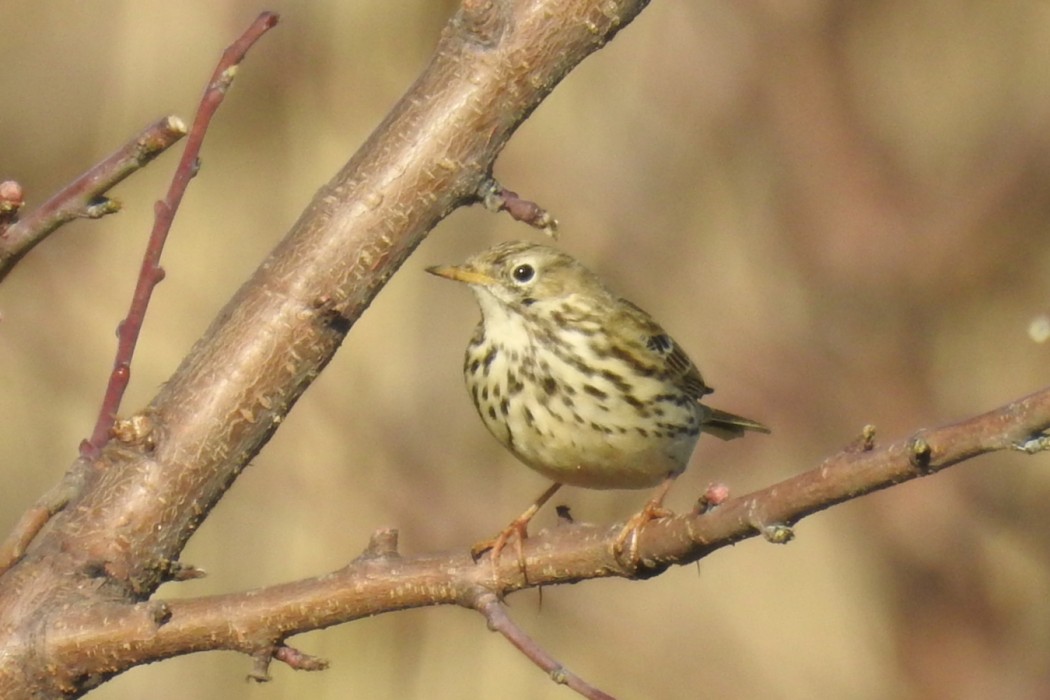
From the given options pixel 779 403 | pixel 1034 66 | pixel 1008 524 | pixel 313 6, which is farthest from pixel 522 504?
pixel 1034 66

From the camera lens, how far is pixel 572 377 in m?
4.69

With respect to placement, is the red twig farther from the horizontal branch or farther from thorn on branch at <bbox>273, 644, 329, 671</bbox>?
thorn on branch at <bbox>273, 644, 329, 671</bbox>

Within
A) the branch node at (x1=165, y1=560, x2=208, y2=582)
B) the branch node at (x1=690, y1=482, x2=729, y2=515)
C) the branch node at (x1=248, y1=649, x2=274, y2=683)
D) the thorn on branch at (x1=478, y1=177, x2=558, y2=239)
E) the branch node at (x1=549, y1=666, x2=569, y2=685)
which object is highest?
the thorn on branch at (x1=478, y1=177, x2=558, y2=239)

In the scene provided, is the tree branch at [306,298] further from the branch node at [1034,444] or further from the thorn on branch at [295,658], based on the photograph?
the branch node at [1034,444]

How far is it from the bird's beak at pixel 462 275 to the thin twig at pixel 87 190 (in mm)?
2347

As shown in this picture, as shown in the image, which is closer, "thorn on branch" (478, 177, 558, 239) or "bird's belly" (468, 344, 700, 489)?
"thorn on branch" (478, 177, 558, 239)

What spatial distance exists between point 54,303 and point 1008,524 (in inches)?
171

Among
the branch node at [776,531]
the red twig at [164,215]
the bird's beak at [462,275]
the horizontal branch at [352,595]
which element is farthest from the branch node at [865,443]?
the bird's beak at [462,275]

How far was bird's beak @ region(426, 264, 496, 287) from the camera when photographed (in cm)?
482

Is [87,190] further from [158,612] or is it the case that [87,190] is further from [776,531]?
[776,531]

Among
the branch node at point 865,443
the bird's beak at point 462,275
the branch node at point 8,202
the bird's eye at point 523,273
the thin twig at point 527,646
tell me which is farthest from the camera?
the bird's eye at point 523,273

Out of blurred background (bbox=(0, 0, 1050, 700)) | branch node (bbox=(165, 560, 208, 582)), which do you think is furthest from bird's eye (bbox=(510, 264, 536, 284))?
branch node (bbox=(165, 560, 208, 582))

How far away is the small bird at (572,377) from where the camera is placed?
14.9 ft

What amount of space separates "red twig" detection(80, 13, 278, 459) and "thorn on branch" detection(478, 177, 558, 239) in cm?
67
